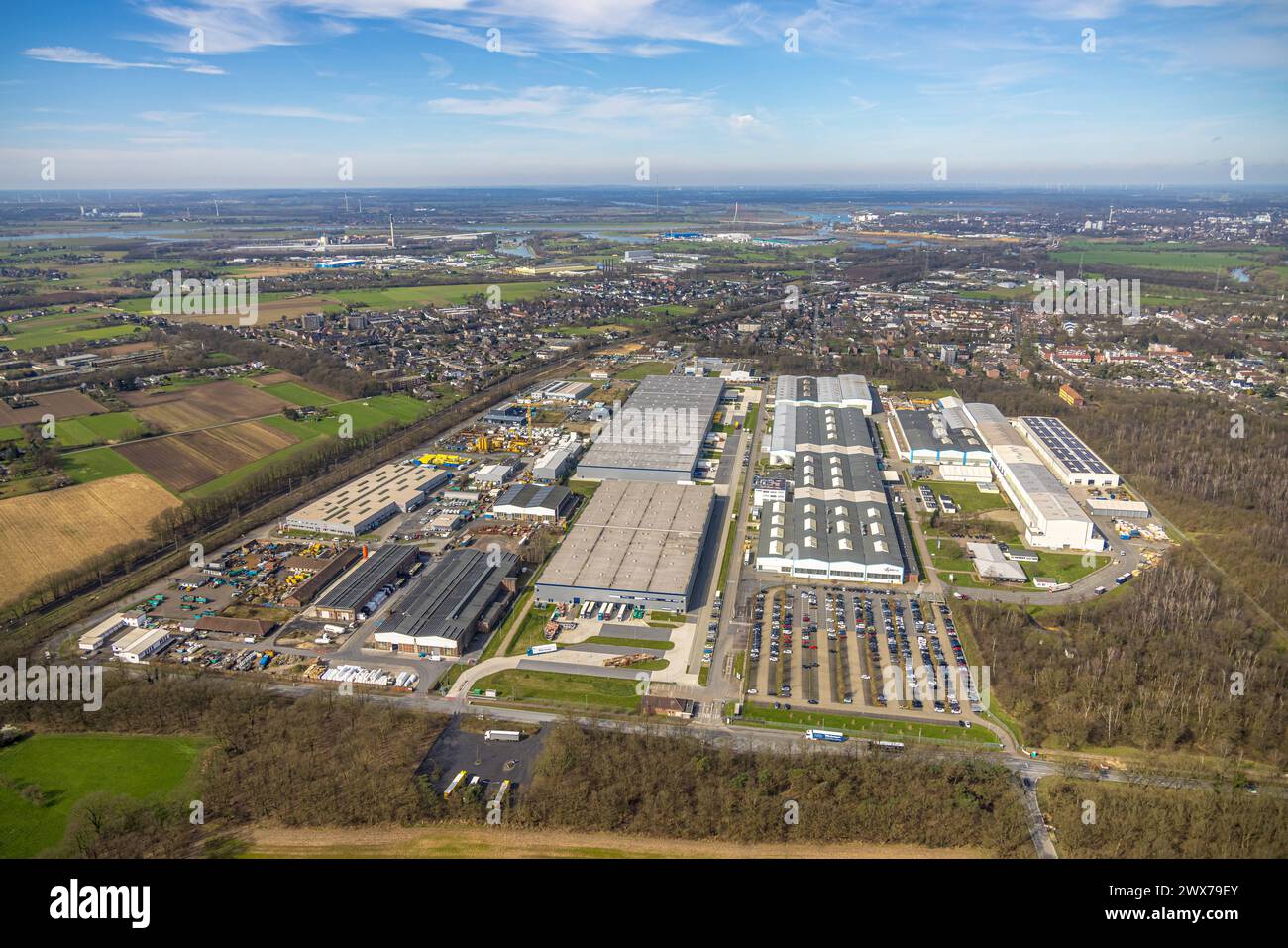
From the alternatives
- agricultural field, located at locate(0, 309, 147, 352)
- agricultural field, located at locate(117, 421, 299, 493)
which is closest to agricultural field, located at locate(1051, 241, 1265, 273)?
agricultural field, located at locate(117, 421, 299, 493)

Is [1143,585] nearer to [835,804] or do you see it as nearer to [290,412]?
[835,804]

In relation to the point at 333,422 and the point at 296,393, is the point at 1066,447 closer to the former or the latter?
the point at 333,422

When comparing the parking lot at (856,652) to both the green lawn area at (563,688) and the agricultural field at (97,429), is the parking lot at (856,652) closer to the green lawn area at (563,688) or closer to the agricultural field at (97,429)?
the green lawn area at (563,688)

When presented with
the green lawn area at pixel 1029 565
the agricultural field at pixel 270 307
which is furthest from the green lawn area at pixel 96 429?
the green lawn area at pixel 1029 565

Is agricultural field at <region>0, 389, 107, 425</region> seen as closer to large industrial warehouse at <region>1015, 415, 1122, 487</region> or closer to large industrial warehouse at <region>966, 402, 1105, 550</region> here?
large industrial warehouse at <region>966, 402, 1105, 550</region>

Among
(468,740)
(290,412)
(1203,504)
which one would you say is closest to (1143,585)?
(1203,504)

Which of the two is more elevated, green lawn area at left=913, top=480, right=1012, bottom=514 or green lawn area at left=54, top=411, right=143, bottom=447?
green lawn area at left=54, top=411, right=143, bottom=447
